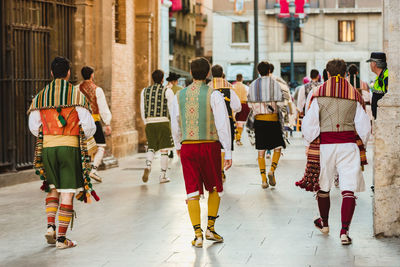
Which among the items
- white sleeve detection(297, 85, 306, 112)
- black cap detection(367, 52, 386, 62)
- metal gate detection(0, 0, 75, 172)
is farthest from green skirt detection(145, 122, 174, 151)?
black cap detection(367, 52, 386, 62)

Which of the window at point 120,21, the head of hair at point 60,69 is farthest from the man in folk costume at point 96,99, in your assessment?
the window at point 120,21

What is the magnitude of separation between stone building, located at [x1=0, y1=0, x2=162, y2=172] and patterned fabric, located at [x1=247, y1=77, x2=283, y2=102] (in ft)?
12.9

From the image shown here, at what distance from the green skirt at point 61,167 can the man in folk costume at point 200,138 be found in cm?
110

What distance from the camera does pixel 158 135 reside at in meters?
14.4

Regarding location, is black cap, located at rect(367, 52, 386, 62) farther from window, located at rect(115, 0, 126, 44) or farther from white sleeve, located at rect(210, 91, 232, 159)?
window, located at rect(115, 0, 126, 44)

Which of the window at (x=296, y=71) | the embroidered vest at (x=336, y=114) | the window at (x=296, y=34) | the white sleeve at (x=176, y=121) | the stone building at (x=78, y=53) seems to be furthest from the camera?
the window at (x=296, y=71)

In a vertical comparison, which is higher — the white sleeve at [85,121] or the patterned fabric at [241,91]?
the patterned fabric at [241,91]

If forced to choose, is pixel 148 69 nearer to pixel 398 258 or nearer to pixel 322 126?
pixel 322 126

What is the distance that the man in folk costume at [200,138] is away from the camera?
852cm

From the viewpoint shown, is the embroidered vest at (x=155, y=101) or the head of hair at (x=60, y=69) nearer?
the head of hair at (x=60, y=69)

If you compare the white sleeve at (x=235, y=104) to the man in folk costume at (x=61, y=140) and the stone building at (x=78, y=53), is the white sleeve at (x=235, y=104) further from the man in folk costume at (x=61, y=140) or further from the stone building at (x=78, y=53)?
the man in folk costume at (x=61, y=140)

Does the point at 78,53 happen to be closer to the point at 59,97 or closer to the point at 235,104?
the point at 235,104

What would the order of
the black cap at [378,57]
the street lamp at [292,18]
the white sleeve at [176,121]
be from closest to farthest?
the white sleeve at [176,121] < the black cap at [378,57] < the street lamp at [292,18]

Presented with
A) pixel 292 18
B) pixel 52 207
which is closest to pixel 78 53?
pixel 52 207
